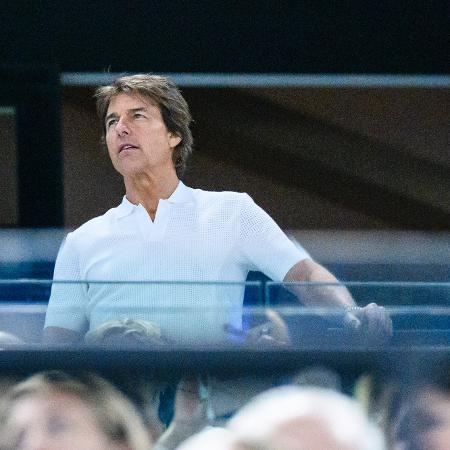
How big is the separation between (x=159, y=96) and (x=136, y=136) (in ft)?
0.40

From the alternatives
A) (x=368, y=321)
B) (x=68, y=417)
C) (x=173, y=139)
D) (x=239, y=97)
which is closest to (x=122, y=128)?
(x=173, y=139)

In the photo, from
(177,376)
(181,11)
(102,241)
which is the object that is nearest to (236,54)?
(181,11)

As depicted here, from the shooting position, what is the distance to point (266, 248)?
2.65 meters

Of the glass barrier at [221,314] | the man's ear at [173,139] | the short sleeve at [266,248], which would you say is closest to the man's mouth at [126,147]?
the man's ear at [173,139]

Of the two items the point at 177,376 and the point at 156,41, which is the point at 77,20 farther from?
the point at 177,376

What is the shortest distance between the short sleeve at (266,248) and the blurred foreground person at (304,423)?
4.01 ft

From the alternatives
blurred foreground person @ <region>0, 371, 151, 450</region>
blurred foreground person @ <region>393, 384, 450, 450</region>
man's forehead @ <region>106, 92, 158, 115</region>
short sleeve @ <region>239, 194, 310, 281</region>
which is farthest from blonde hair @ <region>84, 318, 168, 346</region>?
man's forehead @ <region>106, 92, 158, 115</region>

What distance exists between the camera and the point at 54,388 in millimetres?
1390

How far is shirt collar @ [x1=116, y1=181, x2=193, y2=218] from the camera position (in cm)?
276

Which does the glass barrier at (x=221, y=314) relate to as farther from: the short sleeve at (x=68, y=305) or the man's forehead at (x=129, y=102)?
the man's forehead at (x=129, y=102)

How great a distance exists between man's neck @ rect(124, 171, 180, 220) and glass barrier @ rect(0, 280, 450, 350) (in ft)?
1.84

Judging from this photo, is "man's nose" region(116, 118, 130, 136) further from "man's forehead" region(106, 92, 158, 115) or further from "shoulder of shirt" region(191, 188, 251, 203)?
"shoulder of shirt" region(191, 188, 251, 203)

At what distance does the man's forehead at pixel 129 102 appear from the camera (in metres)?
2.86

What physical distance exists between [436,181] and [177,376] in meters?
6.20
